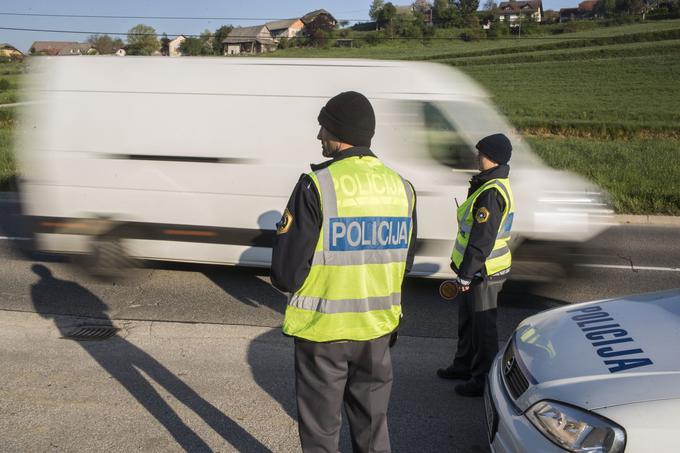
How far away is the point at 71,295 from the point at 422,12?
3375 inches

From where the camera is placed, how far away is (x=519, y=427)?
3113 millimetres

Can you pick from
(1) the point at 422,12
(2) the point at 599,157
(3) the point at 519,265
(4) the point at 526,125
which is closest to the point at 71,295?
(3) the point at 519,265

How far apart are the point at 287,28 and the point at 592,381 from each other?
84.3 m

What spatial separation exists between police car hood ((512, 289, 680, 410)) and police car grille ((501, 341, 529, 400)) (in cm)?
3

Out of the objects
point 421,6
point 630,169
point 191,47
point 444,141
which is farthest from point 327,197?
point 421,6

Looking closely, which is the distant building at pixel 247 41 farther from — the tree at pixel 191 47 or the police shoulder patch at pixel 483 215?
the police shoulder patch at pixel 483 215

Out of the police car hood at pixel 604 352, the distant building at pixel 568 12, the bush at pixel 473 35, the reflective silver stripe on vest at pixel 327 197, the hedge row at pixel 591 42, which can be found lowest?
the police car hood at pixel 604 352

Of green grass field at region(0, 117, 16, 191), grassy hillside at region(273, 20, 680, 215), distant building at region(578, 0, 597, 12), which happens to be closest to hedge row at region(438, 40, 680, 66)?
grassy hillside at region(273, 20, 680, 215)

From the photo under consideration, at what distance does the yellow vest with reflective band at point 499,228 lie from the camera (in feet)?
14.2

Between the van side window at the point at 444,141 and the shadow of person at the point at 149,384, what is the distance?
304cm

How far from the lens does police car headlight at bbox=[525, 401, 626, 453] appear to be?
2730mm

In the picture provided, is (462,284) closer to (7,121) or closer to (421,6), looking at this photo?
(7,121)

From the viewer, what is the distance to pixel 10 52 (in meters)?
66.9

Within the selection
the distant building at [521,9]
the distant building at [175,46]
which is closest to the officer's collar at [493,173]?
the distant building at [175,46]
